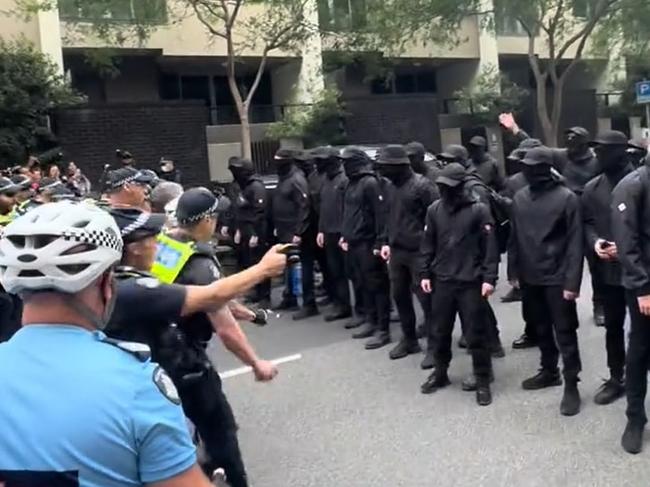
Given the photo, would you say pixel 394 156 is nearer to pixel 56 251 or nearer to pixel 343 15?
pixel 56 251

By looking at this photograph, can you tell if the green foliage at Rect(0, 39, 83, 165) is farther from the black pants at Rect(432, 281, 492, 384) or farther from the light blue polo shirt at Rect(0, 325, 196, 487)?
the light blue polo shirt at Rect(0, 325, 196, 487)

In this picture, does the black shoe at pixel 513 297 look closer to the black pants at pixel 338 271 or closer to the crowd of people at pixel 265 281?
the crowd of people at pixel 265 281

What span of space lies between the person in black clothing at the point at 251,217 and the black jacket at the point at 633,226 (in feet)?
19.9

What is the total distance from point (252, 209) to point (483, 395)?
503 centimetres

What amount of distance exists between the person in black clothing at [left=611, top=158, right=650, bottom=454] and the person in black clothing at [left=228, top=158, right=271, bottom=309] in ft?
19.6

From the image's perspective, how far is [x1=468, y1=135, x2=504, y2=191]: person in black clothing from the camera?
10.0 meters

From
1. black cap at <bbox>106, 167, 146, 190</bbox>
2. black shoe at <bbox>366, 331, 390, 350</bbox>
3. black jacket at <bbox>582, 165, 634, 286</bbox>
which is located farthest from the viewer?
black shoe at <bbox>366, 331, 390, 350</bbox>

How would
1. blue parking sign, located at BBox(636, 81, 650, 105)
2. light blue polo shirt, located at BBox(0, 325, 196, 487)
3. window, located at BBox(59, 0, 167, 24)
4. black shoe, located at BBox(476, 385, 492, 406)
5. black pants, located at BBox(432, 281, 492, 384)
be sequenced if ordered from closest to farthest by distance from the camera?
light blue polo shirt, located at BBox(0, 325, 196, 487)
black shoe, located at BBox(476, 385, 492, 406)
black pants, located at BBox(432, 281, 492, 384)
window, located at BBox(59, 0, 167, 24)
blue parking sign, located at BBox(636, 81, 650, 105)

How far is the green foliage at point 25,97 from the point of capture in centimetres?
1708

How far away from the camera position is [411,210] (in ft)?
25.6

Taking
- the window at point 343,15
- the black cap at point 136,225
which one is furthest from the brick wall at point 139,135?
the black cap at point 136,225

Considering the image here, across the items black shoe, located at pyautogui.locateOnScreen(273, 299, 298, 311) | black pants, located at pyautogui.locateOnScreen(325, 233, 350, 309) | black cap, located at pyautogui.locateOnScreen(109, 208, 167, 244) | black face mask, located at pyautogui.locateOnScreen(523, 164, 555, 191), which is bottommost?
black shoe, located at pyautogui.locateOnScreen(273, 299, 298, 311)

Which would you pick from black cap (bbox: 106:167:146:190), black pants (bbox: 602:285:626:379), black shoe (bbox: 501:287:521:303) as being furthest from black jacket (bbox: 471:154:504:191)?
black cap (bbox: 106:167:146:190)

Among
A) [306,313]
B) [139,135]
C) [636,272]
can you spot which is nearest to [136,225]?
[636,272]
